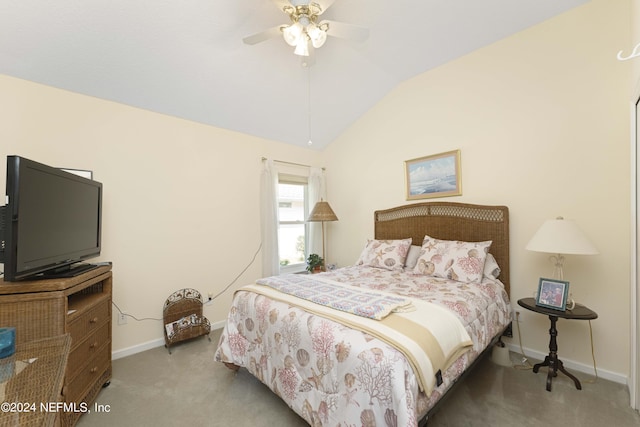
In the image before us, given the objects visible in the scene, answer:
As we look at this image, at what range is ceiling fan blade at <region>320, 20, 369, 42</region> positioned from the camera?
1834 mm

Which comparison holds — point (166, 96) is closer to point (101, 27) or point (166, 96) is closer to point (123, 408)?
point (101, 27)

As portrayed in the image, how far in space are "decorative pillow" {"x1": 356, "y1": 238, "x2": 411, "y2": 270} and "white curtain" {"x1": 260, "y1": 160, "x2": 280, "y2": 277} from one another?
121 cm

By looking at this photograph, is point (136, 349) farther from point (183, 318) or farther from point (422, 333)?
point (422, 333)

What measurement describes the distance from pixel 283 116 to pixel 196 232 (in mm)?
1825

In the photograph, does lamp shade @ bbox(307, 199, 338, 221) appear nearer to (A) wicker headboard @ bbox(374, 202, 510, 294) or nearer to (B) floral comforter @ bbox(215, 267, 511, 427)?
(A) wicker headboard @ bbox(374, 202, 510, 294)

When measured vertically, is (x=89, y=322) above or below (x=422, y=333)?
below

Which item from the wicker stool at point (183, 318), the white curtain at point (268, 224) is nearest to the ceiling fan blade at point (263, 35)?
the white curtain at point (268, 224)

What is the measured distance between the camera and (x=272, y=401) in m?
1.89

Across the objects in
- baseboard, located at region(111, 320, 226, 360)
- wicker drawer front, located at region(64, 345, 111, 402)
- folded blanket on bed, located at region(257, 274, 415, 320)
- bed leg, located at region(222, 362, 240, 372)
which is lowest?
baseboard, located at region(111, 320, 226, 360)

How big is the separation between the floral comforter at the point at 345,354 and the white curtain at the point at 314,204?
169 centimetres

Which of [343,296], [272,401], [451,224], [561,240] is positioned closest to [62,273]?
[272,401]

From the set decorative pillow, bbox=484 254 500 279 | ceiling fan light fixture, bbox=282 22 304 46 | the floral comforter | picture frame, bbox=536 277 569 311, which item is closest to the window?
the floral comforter

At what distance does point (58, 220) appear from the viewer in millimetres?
1747

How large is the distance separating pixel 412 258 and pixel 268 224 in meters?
1.92
